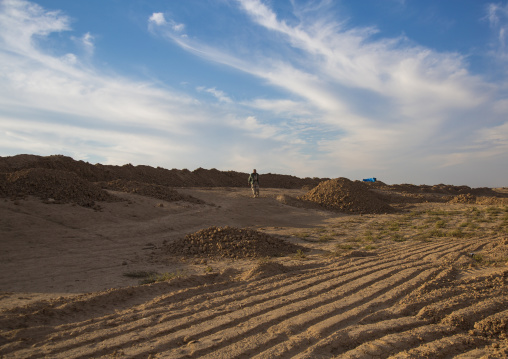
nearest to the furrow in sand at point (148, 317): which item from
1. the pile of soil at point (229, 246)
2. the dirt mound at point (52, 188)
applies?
the pile of soil at point (229, 246)

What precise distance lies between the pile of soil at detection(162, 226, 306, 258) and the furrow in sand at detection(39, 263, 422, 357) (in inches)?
157

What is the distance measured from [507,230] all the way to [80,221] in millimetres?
15875

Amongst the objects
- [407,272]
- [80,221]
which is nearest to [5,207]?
[80,221]

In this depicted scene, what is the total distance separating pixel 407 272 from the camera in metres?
6.66

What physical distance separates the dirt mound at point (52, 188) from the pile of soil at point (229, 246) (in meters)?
6.80

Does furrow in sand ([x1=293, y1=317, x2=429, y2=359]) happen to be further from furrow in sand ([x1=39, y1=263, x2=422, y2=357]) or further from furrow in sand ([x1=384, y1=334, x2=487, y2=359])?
furrow in sand ([x1=39, y1=263, x2=422, y2=357])

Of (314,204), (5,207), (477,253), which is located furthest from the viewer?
(314,204)

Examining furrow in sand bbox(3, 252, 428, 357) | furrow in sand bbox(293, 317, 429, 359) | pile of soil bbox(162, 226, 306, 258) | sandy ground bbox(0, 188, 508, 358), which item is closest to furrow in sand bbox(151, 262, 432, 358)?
sandy ground bbox(0, 188, 508, 358)

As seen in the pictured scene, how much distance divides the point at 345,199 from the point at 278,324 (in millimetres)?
19792

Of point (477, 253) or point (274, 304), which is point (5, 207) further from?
point (477, 253)

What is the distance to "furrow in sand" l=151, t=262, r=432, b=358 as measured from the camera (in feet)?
12.3

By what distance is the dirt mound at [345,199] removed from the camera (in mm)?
22625

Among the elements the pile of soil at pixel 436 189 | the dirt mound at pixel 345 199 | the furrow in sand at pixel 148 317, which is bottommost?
the furrow in sand at pixel 148 317

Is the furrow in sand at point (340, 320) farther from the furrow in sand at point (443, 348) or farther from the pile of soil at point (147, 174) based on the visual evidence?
the pile of soil at point (147, 174)
